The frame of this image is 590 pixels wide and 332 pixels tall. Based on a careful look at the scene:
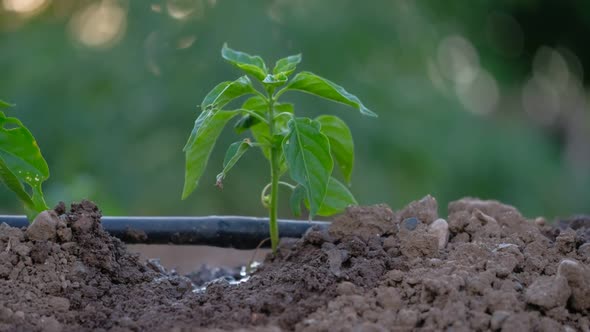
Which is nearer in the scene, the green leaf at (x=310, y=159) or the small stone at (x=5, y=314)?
the small stone at (x=5, y=314)

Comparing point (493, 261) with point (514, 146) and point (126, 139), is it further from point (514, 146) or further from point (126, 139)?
point (514, 146)

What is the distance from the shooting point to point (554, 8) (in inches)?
329

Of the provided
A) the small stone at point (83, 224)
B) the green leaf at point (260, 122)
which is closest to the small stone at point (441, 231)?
the green leaf at point (260, 122)

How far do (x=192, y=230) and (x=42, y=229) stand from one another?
1.86ft

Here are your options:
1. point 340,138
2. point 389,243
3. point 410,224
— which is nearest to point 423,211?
point 410,224

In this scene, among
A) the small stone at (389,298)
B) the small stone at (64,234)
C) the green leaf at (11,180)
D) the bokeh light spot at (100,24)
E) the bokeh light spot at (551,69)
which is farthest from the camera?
the bokeh light spot at (551,69)

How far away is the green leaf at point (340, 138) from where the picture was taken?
200 cm

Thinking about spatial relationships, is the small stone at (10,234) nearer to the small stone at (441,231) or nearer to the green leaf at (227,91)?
the green leaf at (227,91)

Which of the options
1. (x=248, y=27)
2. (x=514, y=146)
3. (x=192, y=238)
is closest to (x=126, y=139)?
(x=248, y=27)

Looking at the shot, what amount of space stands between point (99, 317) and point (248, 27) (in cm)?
466

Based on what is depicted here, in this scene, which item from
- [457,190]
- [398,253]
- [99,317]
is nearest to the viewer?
[99,317]

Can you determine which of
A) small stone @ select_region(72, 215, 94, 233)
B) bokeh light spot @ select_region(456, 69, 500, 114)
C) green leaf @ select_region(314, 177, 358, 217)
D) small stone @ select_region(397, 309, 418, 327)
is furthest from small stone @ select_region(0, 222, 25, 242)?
bokeh light spot @ select_region(456, 69, 500, 114)

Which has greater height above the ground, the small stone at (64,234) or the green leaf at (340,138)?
the green leaf at (340,138)

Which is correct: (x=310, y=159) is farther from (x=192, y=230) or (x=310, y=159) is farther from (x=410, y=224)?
(x=192, y=230)
